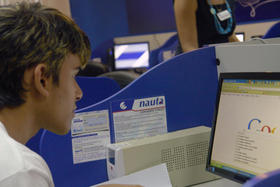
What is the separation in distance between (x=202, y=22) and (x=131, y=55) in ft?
11.1

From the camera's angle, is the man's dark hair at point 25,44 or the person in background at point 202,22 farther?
the person in background at point 202,22

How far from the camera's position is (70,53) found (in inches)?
38.6

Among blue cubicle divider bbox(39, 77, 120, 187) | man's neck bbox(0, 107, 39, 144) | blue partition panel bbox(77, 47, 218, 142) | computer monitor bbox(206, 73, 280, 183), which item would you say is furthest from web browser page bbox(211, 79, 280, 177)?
man's neck bbox(0, 107, 39, 144)

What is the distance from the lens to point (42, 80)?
2.93 ft

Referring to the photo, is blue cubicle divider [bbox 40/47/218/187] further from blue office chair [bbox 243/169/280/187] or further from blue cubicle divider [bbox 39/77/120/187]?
blue office chair [bbox 243/169/280/187]

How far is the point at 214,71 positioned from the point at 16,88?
84 cm

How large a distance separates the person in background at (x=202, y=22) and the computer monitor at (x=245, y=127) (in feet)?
2.40

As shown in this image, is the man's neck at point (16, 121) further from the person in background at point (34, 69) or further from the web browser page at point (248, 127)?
the web browser page at point (248, 127)

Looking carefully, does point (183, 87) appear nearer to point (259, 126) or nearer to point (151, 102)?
point (151, 102)

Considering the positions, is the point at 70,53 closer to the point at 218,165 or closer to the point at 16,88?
the point at 16,88

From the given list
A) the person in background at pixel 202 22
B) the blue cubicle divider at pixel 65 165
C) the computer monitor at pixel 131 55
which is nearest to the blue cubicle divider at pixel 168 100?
the blue cubicle divider at pixel 65 165

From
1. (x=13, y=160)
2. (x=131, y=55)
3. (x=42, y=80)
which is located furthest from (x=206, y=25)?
(x=131, y=55)

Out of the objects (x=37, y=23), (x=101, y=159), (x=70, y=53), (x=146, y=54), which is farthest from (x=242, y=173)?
(x=146, y=54)

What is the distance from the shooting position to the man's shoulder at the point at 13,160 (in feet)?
2.21
